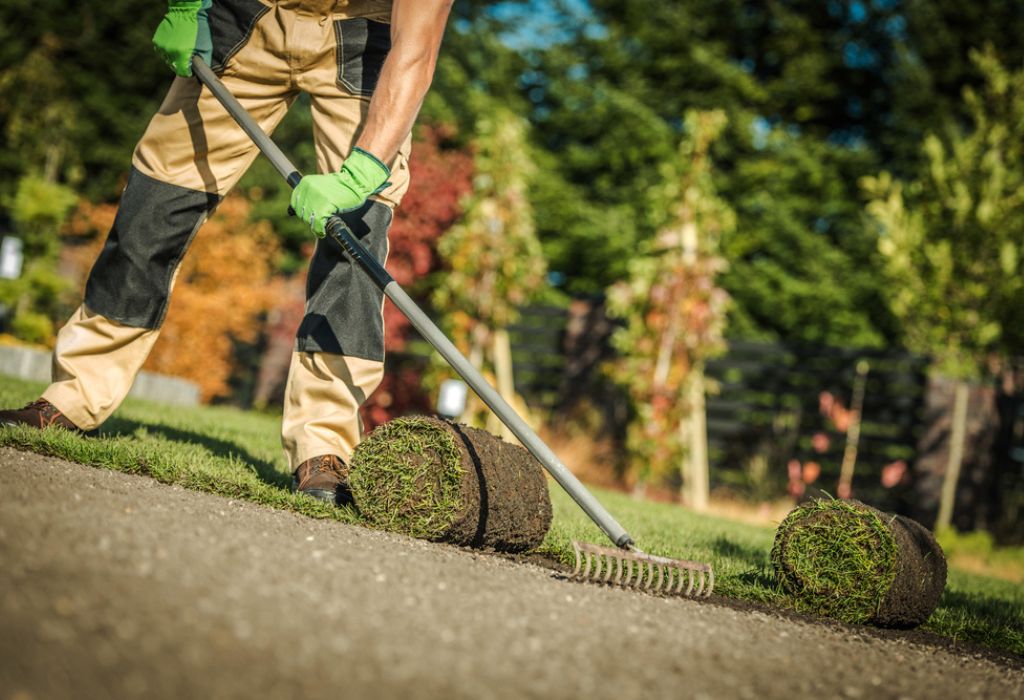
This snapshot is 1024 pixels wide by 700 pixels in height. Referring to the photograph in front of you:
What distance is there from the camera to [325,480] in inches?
120

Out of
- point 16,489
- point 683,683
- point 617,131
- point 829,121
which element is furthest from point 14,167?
point 683,683

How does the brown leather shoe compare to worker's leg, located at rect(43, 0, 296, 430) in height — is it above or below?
below

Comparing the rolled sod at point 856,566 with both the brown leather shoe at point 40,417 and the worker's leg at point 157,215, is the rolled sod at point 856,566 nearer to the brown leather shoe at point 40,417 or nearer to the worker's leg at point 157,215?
the worker's leg at point 157,215

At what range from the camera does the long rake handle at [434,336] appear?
2721mm

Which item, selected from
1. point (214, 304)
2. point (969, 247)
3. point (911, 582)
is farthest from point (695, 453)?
point (911, 582)

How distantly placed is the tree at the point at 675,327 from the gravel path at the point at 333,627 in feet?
19.5

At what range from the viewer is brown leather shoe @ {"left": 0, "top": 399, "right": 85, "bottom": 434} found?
3.10 m

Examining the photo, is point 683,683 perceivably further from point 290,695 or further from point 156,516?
point 156,516

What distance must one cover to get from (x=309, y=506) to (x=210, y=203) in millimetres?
1235

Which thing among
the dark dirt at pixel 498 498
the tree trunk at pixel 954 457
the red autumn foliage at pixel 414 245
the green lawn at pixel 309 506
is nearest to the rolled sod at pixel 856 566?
the green lawn at pixel 309 506

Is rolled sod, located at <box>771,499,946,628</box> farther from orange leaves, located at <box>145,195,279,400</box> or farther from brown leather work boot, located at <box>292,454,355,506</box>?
orange leaves, located at <box>145,195,279,400</box>

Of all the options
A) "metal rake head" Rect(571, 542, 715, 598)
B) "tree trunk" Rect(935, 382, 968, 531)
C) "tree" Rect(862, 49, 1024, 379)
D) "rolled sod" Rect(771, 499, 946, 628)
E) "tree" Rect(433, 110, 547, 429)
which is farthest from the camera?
"tree" Rect(433, 110, 547, 429)

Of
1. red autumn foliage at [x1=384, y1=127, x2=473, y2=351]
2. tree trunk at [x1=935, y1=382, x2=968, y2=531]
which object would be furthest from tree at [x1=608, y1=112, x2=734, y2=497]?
red autumn foliage at [x1=384, y1=127, x2=473, y2=351]

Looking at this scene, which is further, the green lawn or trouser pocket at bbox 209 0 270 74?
trouser pocket at bbox 209 0 270 74
